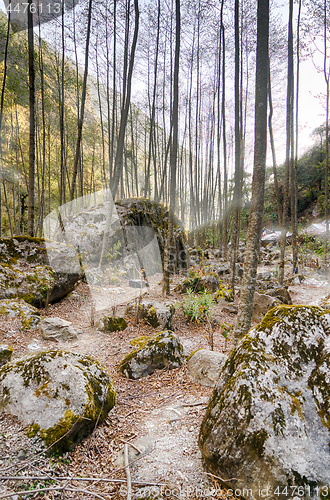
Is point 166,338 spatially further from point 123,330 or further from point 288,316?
point 288,316

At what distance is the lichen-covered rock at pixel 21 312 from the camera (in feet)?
11.5

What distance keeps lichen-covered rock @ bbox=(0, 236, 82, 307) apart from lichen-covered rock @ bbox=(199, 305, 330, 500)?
411 cm

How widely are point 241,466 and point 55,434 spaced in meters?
1.12

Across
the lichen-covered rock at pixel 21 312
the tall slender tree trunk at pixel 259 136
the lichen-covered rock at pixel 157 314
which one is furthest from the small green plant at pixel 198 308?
the lichen-covered rock at pixel 21 312

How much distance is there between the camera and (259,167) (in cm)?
252

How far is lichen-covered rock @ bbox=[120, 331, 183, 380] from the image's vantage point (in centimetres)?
267

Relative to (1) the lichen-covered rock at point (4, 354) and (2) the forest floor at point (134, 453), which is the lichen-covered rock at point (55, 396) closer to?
(2) the forest floor at point (134, 453)

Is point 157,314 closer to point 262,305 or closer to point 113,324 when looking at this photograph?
point 113,324

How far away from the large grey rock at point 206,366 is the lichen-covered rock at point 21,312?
8.29ft

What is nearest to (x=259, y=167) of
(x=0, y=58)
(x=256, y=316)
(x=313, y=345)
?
(x=313, y=345)

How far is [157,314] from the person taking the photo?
14.0 feet

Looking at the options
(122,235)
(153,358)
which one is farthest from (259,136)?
(122,235)

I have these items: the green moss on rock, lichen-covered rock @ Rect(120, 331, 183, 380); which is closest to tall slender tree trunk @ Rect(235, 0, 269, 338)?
lichen-covered rock @ Rect(120, 331, 183, 380)

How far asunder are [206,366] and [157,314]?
1873mm
